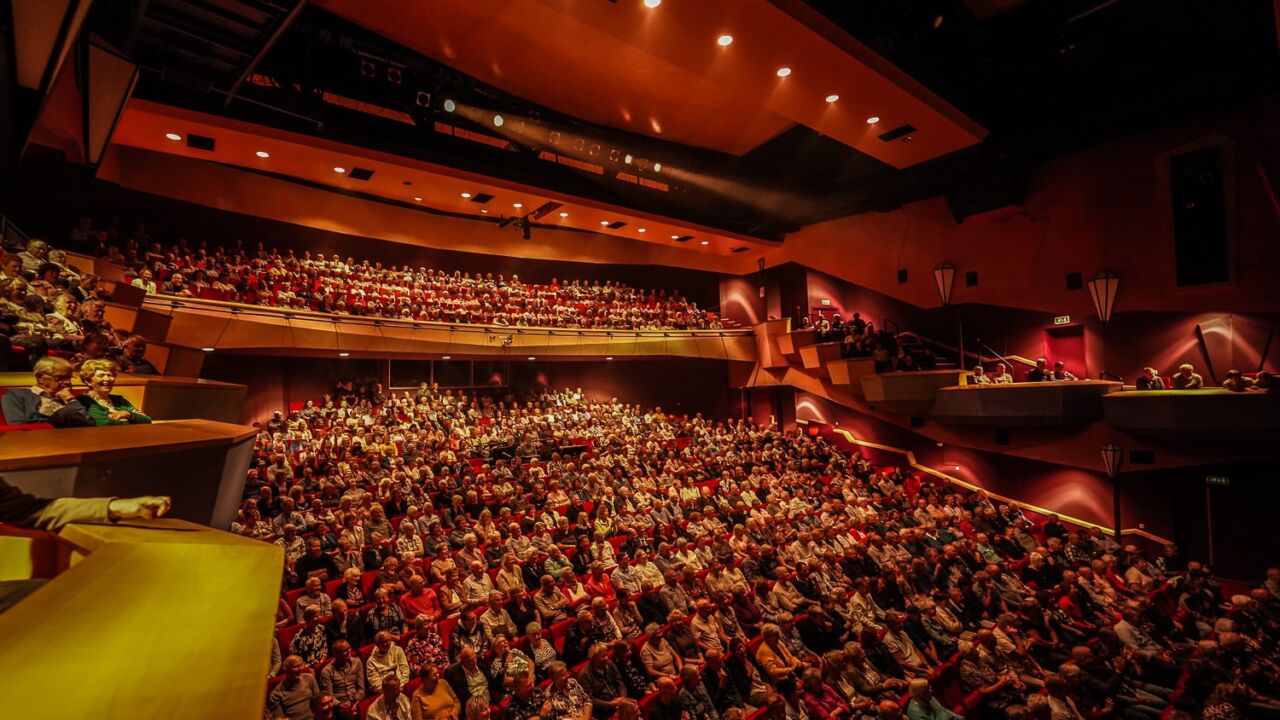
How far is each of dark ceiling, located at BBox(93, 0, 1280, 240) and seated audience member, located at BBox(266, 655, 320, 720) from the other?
445 cm

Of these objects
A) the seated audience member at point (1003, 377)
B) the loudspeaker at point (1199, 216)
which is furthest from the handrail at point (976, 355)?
the loudspeaker at point (1199, 216)

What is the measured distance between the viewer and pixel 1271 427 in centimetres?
617

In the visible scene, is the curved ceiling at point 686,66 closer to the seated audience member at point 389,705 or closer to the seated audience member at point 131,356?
the seated audience member at point 131,356

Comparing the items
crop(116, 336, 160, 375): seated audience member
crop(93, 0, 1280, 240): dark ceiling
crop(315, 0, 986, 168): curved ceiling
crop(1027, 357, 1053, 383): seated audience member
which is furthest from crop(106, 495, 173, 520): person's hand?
crop(1027, 357, 1053, 383): seated audience member

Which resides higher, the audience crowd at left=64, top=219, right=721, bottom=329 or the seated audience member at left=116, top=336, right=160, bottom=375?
the audience crowd at left=64, top=219, right=721, bottom=329

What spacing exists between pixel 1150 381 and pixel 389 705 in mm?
8785

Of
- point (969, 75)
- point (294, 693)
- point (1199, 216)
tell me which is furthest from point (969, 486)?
point (294, 693)

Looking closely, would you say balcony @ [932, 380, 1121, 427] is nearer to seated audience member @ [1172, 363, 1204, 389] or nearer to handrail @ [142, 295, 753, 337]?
seated audience member @ [1172, 363, 1204, 389]

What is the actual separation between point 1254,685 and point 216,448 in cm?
631

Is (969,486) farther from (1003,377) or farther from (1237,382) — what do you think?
(1237,382)

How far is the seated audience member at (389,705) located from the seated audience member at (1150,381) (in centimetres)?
869

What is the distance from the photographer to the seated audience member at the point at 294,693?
3.16m

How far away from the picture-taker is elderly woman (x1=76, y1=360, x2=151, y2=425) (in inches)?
95.7

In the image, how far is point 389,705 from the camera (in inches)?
128
